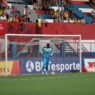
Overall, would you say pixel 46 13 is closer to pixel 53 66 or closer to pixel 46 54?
pixel 53 66

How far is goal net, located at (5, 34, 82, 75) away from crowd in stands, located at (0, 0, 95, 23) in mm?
3541

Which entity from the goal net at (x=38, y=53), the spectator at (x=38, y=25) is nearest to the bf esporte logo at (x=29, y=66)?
the goal net at (x=38, y=53)

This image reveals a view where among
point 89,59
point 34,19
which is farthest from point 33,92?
point 34,19

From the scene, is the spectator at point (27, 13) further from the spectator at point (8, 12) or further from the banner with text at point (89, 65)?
the banner with text at point (89, 65)

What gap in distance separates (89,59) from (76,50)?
1153 mm

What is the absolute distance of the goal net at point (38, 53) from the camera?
26.1 metres

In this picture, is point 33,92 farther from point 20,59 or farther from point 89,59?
point 89,59

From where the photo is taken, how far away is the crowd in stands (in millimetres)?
30875

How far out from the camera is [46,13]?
3472 centimetres

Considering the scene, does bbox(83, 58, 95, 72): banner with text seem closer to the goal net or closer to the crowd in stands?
the goal net

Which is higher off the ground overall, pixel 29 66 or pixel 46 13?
pixel 46 13

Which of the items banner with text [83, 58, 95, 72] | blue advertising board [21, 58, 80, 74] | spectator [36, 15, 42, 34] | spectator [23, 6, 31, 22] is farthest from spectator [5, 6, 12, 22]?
banner with text [83, 58, 95, 72]

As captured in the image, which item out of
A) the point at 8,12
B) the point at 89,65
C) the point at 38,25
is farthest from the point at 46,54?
the point at 8,12

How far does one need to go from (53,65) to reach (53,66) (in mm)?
68
